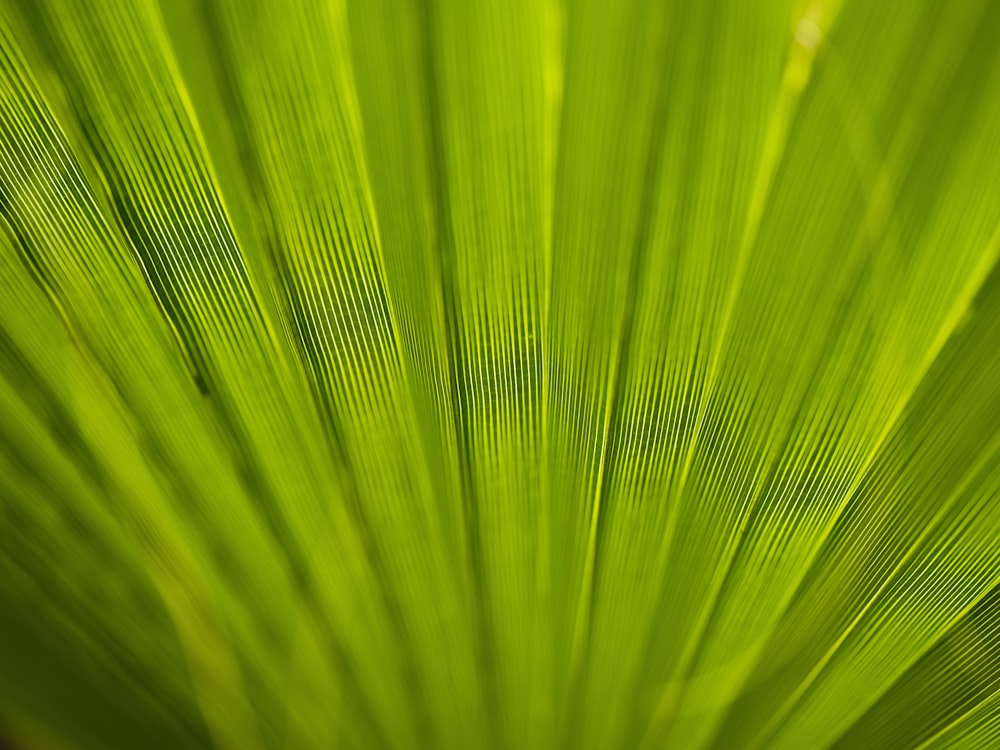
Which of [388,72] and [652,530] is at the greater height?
[388,72]

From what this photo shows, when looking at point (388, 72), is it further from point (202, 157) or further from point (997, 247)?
point (997, 247)

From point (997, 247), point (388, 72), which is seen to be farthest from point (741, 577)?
point (388, 72)

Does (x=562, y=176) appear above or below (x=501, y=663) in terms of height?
above

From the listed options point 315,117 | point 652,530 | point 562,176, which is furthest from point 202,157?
point 652,530

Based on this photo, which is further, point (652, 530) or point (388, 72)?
point (652, 530)

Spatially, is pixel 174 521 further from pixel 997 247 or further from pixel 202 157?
pixel 997 247

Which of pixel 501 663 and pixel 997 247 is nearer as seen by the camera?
pixel 997 247
